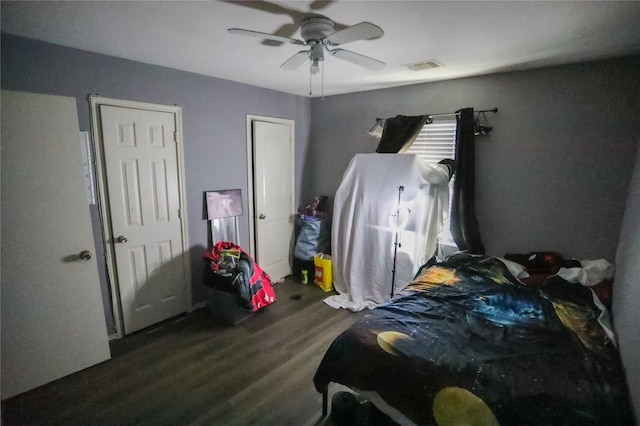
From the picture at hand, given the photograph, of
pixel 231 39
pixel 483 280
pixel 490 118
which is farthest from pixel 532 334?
pixel 231 39

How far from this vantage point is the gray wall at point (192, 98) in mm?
1984

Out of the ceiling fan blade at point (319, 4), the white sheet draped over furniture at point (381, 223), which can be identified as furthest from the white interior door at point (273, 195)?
the ceiling fan blade at point (319, 4)

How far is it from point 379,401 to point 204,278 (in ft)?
6.80

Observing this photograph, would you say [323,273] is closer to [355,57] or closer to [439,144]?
[439,144]

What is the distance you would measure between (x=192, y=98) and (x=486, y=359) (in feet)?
9.97

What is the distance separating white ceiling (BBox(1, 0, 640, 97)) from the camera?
1454 millimetres

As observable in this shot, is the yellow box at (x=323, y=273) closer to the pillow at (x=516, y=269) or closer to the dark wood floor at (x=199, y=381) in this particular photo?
the dark wood floor at (x=199, y=381)

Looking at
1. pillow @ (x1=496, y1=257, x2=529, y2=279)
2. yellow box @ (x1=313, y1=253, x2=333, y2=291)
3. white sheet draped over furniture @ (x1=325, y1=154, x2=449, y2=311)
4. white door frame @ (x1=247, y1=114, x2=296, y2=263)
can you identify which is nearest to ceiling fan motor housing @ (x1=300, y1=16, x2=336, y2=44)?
white sheet draped over furniture @ (x1=325, y1=154, x2=449, y2=311)

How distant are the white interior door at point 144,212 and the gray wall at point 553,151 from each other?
2575mm

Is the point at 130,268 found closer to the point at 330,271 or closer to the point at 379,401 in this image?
the point at 330,271

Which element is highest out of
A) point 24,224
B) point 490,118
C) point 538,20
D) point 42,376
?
point 538,20

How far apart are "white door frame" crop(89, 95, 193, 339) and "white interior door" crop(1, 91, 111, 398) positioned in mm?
275

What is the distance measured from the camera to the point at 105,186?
92.2 inches

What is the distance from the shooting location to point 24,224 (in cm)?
186
